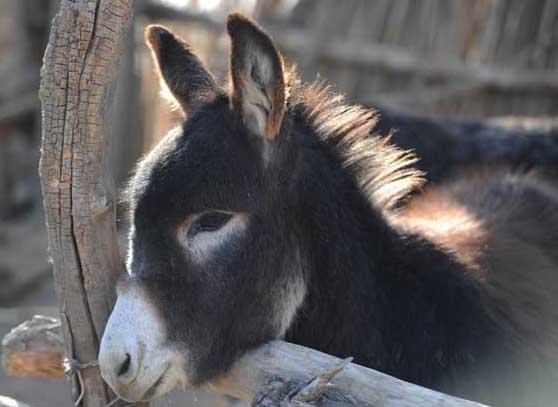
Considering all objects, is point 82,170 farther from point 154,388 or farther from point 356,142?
point 356,142

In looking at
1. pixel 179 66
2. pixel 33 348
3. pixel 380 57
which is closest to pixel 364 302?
pixel 179 66

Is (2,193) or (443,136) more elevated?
(443,136)

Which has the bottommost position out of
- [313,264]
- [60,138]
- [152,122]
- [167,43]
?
[152,122]

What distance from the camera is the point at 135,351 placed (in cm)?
281

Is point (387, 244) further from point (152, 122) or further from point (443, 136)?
point (152, 122)

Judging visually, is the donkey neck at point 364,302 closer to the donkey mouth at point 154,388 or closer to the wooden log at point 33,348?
the donkey mouth at point 154,388

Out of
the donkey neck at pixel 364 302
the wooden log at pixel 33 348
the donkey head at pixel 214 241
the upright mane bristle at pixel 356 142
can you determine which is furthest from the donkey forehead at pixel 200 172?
the wooden log at pixel 33 348

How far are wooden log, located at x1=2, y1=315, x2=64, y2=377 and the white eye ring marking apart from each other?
0.75 meters

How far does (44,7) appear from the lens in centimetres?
1005

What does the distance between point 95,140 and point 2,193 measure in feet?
24.2

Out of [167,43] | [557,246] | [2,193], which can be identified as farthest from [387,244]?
[2,193]

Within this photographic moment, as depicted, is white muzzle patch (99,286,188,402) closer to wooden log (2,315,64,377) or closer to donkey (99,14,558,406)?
donkey (99,14,558,406)

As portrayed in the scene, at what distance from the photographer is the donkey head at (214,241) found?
291 centimetres

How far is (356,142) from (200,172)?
0.73 meters
